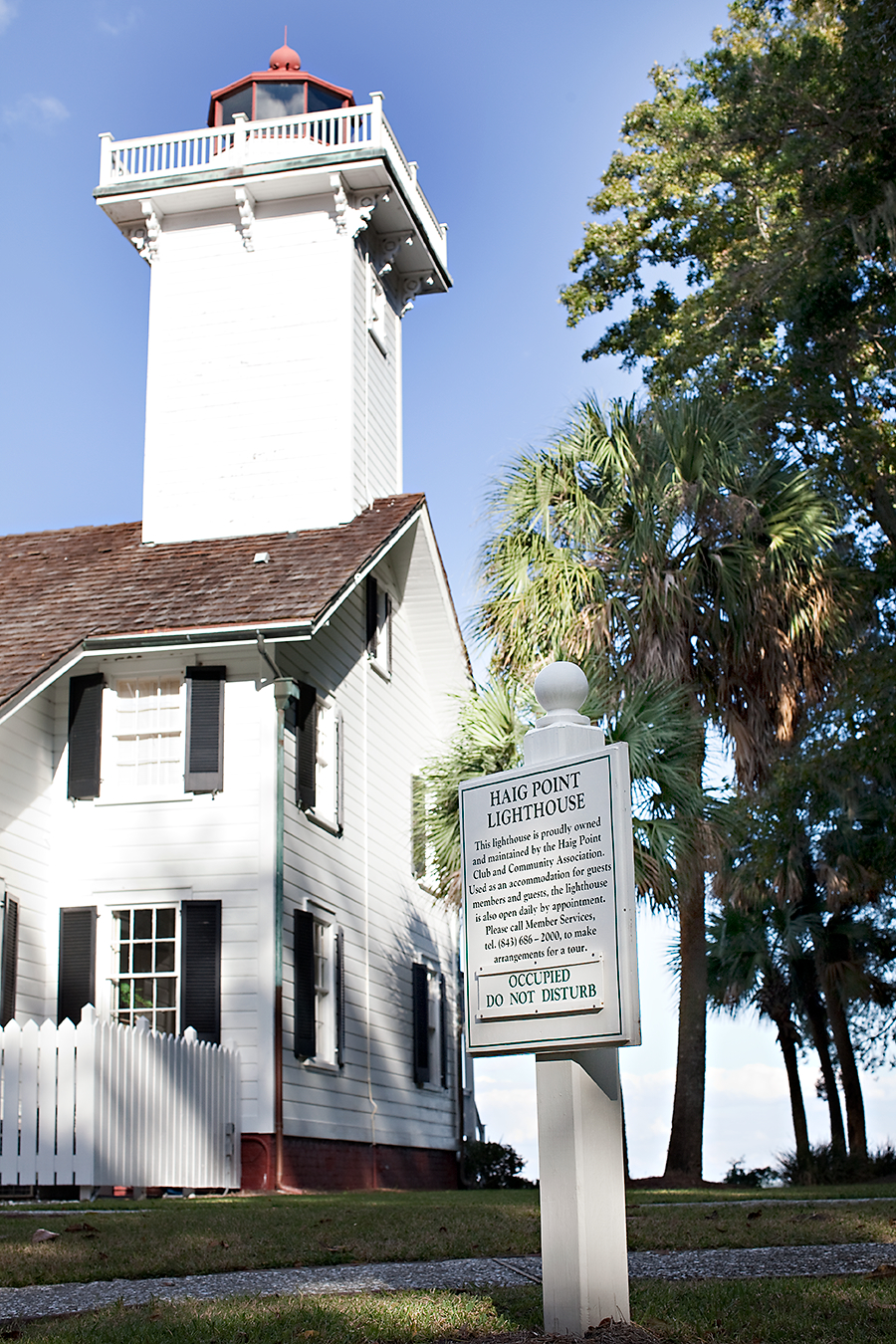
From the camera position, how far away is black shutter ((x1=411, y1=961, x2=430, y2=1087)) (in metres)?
19.6

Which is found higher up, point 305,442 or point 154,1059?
point 305,442

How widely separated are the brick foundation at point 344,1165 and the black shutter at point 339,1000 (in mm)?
993

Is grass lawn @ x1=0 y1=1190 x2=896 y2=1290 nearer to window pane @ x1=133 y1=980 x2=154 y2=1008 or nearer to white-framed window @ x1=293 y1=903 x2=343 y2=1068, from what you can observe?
window pane @ x1=133 y1=980 x2=154 y2=1008

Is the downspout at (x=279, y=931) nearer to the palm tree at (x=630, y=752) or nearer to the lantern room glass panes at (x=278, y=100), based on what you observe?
the palm tree at (x=630, y=752)

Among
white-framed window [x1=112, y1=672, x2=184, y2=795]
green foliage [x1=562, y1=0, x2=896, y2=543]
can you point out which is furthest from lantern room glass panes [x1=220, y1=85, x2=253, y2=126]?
white-framed window [x1=112, y1=672, x2=184, y2=795]

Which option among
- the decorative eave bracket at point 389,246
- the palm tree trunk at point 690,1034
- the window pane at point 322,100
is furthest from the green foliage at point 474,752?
the window pane at point 322,100

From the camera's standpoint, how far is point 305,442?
1956 centimetres

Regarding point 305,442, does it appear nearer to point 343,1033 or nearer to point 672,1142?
point 343,1033

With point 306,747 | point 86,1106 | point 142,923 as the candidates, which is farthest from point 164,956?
point 86,1106

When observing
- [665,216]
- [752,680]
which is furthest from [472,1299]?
[665,216]

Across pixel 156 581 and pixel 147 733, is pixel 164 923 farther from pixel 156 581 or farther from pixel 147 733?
pixel 156 581

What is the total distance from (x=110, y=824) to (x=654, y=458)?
26.7 feet

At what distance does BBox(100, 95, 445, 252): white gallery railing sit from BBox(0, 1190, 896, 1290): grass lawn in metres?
15.1

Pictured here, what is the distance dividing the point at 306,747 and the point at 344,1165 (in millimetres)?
4842
